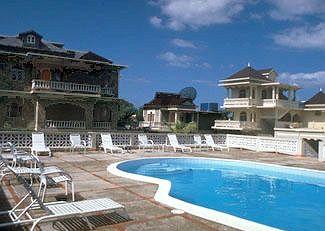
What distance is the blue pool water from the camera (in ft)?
28.8

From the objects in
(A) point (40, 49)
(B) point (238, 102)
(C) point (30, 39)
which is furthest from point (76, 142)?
(B) point (238, 102)

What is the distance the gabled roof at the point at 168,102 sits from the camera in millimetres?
50531

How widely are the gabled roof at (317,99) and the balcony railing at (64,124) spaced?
2714 cm

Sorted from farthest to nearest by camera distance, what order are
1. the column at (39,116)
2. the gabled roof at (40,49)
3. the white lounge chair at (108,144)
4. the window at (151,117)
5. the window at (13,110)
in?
the window at (151,117), the gabled roof at (40,49), the window at (13,110), the column at (39,116), the white lounge chair at (108,144)

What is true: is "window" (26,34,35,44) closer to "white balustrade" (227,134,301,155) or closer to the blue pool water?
"white balustrade" (227,134,301,155)

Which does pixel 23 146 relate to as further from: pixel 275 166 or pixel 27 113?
pixel 27 113

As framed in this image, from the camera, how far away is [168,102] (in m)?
53.0

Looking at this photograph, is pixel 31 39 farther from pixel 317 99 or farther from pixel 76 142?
pixel 317 99

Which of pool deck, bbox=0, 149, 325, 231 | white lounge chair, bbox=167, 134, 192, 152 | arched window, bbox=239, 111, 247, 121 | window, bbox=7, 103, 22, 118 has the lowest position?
pool deck, bbox=0, 149, 325, 231

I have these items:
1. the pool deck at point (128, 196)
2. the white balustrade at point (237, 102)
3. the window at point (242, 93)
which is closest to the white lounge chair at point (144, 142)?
the pool deck at point (128, 196)

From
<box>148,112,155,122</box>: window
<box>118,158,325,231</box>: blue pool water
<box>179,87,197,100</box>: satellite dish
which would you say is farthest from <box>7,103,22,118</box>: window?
<box>179,87,197,100</box>: satellite dish

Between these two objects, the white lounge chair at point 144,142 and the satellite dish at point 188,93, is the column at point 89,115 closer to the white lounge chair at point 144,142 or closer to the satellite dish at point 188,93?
the white lounge chair at point 144,142

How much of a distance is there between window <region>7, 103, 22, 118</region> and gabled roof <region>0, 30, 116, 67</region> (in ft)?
15.9

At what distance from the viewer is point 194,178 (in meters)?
13.8
